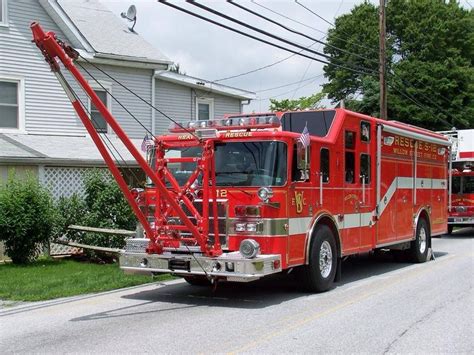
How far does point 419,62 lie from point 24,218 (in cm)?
3035

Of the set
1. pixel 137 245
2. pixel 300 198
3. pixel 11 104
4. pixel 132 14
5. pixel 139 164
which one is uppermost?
pixel 132 14

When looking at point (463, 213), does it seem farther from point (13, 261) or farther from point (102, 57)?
point (13, 261)

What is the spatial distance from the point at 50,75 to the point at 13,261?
6719mm

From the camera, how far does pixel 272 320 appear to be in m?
7.54

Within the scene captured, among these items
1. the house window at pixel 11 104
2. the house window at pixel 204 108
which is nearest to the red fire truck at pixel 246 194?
the house window at pixel 11 104

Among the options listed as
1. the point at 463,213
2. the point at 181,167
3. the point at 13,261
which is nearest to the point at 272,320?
the point at 181,167

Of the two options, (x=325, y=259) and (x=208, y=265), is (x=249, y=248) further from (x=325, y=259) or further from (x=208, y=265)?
(x=325, y=259)

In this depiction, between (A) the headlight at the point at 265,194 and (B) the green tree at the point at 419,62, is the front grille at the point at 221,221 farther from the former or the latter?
(B) the green tree at the point at 419,62

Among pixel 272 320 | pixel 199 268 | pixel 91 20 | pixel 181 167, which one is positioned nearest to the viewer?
pixel 272 320

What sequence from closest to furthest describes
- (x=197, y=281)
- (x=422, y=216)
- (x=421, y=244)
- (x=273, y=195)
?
(x=273, y=195) → (x=197, y=281) → (x=421, y=244) → (x=422, y=216)

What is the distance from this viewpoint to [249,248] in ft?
26.3

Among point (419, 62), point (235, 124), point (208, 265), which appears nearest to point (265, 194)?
point (208, 265)

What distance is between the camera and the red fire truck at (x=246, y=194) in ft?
26.5

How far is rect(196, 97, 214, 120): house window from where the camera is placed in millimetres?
21531
